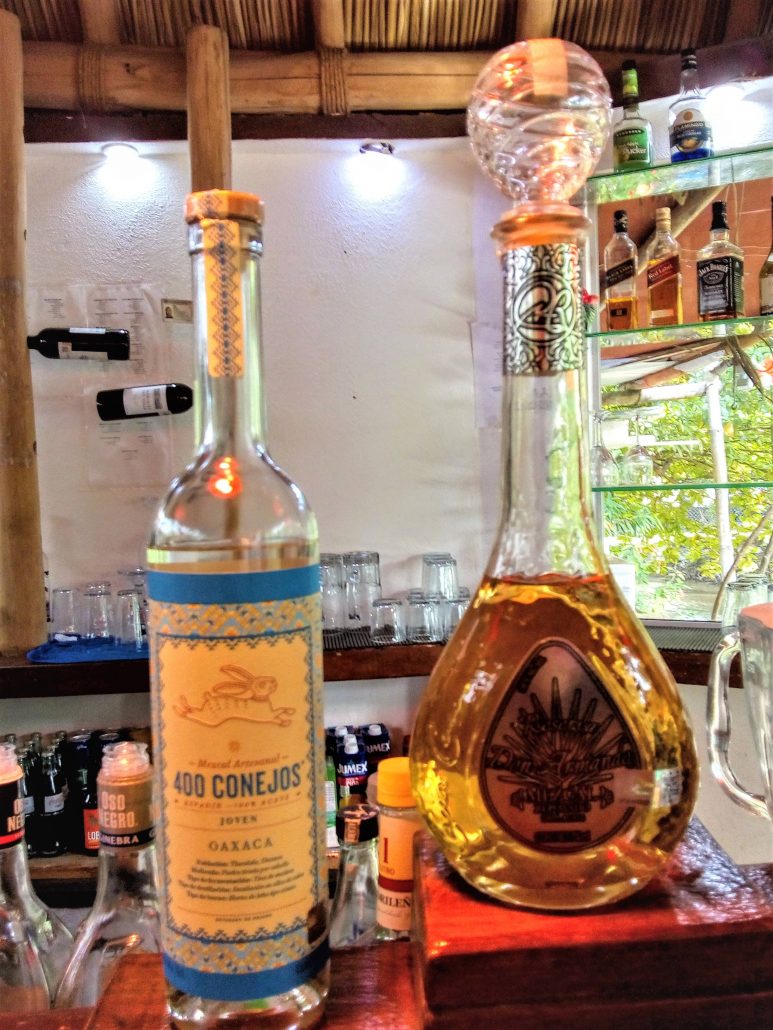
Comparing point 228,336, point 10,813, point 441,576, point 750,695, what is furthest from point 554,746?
Result: point 441,576

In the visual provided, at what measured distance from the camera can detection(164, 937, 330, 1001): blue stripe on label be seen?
1.03 feet

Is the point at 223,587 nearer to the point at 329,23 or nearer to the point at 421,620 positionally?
the point at 421,620

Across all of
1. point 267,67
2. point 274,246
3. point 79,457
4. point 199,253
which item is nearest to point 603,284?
point 274,246

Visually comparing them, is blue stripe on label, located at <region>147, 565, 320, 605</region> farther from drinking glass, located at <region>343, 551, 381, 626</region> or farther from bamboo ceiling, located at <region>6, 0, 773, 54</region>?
bamboo ceiling, located at <region>6, 0, 773, 54</region>

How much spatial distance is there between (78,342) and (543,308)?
59.8 inches

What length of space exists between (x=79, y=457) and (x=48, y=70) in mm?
779

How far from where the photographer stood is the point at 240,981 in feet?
1.03

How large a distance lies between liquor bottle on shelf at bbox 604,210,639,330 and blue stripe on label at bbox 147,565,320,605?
137 cm

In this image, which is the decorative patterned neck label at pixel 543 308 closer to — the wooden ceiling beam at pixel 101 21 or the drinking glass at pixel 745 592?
the drinking glass at pixel 745 592

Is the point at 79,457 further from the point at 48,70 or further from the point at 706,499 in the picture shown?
the point at 706,499

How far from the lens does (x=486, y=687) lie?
345 mm

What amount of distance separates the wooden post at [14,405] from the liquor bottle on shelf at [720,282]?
50.3 inches

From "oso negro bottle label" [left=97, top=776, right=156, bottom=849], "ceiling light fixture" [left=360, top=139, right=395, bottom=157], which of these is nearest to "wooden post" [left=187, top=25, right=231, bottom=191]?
"ceiling light fixture" [left=360, top=139, right=395, bottom=157]

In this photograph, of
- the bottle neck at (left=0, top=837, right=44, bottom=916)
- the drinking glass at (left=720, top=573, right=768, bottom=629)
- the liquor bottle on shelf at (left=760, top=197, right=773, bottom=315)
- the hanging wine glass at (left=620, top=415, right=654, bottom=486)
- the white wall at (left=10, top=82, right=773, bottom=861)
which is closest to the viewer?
the bottle neck at (left=0, top=837, right=44, bottom=916)
